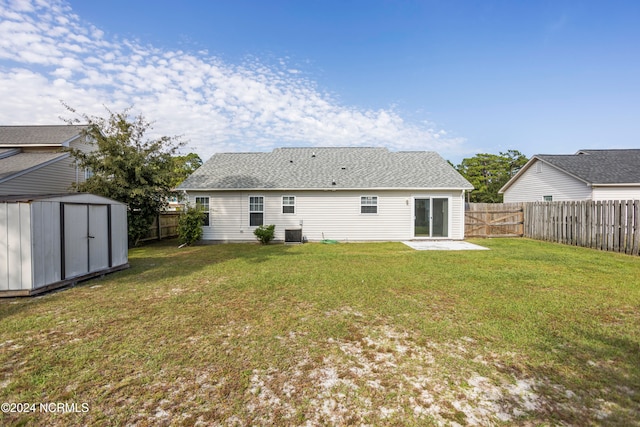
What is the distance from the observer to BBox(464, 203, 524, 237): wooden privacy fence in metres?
14.6

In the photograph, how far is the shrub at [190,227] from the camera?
41.5 ft

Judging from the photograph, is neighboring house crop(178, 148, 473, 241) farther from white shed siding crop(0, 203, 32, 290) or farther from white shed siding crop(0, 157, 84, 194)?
white shed siding crop(0, 203, 32, 290)

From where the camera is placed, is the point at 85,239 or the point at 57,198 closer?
the point at 57,198

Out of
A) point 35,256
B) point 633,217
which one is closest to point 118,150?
point 35,256

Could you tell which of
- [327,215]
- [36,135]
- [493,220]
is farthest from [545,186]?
[36,135]

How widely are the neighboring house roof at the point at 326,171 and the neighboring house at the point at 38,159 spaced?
5477 millimetres

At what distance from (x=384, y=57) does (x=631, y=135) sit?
96.1 ft

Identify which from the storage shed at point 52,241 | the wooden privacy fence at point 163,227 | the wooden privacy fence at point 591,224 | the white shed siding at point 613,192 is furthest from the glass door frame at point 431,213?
the wooden privacy fence at point 163,227

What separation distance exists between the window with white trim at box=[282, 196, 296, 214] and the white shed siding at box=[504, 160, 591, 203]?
47.6ft

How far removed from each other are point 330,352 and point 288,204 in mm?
11067

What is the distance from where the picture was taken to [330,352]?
323 centimetres

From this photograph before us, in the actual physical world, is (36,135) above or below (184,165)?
above

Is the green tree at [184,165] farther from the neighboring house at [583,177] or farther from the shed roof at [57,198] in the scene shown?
the neighboring house at [583,177]

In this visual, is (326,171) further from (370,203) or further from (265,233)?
(265,233)
